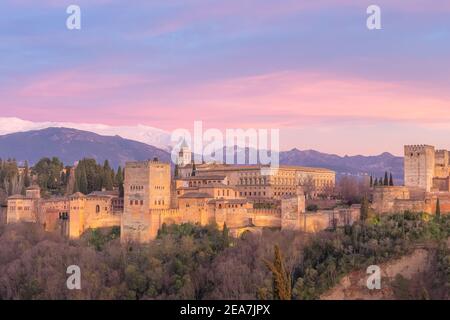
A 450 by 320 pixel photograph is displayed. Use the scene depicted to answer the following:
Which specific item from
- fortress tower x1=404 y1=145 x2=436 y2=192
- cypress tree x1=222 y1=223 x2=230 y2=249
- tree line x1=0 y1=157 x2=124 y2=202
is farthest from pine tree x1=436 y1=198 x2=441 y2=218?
tree line x1=0 y1=157 x2=124 y2=202

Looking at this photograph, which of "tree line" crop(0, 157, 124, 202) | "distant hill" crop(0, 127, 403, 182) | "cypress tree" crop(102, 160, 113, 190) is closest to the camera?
"cypress tree" crop(102, 160, 113, 190)

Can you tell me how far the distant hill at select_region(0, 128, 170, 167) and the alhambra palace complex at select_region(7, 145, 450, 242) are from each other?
112284mm

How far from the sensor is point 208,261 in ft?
117

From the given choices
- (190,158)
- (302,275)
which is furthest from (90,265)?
(190,158)

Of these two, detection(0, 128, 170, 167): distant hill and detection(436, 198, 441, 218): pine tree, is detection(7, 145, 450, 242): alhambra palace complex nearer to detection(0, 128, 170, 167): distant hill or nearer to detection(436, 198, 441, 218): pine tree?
detection(436, 198, 441, 218): pine tree

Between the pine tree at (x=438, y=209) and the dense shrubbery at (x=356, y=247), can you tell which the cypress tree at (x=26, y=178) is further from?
the pine tree at (x=438, y=209)

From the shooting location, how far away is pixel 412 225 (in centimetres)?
3538

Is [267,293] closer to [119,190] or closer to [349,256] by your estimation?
[349,256]

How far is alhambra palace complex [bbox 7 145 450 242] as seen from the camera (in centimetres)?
3797

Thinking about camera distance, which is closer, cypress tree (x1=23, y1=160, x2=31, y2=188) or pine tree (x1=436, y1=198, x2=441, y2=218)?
pine tree (x1=436, y1=198, x2=441, y2=218)

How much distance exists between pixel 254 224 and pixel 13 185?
1898 cm

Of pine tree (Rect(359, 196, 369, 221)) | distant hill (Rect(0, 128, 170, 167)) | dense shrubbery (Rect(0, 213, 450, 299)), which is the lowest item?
dense shrubbery (Rect(0, 213, 450, 299))

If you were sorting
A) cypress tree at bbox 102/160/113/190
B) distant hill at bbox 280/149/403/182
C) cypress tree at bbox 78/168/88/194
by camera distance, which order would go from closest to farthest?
1. cypress tree at bbox 78/168/88/194
2. cypress tree at bbox 102/160/113/190
3. distant hill at bbox 280/149/403/182
